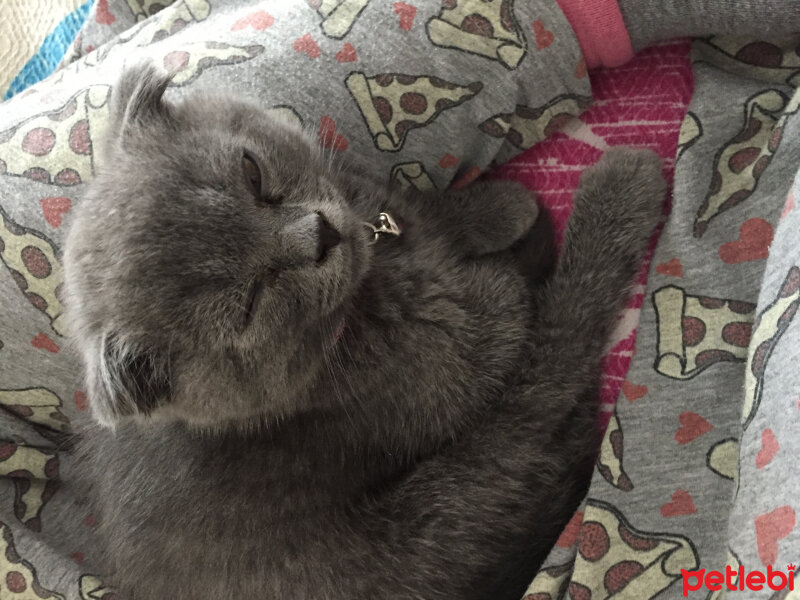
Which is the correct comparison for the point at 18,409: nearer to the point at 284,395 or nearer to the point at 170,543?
the point at 170,543

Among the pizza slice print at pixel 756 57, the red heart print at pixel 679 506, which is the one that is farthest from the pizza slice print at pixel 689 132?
the red heart print at pixel 679 506

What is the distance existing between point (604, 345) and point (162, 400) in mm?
812

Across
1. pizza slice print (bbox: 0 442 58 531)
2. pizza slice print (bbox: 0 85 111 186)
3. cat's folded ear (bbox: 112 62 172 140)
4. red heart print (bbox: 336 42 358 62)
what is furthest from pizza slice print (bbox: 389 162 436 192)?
pizza slice print (bbox: 0 442 58 531)

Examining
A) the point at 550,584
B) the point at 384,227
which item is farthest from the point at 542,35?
the point at 550,584

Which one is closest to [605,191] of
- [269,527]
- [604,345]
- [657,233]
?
[657,233]

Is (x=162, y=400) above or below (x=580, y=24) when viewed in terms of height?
below

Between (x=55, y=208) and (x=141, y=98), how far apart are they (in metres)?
0.34

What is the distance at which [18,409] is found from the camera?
1452 mm

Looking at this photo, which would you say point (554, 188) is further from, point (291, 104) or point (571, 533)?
point (571, 533)

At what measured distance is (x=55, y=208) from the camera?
4.26 ft

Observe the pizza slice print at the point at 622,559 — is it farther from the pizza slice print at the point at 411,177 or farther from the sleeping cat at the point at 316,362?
the pizza slice print at the point at 411,177

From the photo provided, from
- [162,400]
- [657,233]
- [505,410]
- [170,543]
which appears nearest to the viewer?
[162,400]

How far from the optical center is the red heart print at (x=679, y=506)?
114 centimetres

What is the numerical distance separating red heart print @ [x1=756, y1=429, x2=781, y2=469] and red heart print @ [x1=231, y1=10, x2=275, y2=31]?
114 cm
